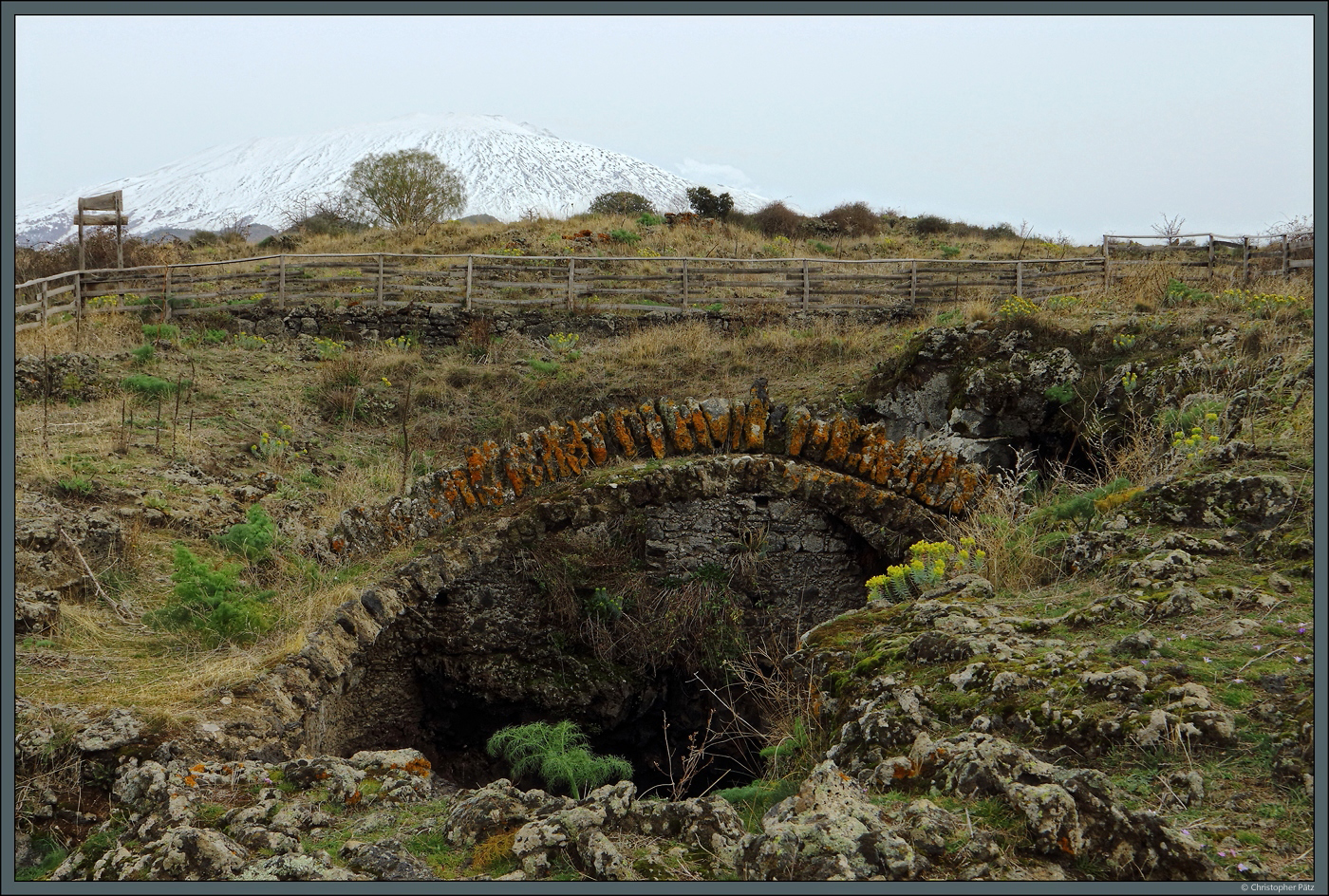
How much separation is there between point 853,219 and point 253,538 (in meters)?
30.5

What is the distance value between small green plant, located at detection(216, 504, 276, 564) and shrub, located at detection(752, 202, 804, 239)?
25769mm

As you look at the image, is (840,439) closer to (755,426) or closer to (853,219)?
(755,426)

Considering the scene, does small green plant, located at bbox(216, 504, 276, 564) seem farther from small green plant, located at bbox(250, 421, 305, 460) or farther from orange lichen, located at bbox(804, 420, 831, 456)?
orange lichen, located at bbox(804, 420, 831, 456)

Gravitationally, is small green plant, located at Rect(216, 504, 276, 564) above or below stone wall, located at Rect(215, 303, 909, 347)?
below

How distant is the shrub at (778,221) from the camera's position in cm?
3083

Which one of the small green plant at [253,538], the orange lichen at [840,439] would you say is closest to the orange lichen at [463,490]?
the small green plant at [253,538]

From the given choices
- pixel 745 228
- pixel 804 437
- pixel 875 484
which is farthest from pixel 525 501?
pixel 745 228

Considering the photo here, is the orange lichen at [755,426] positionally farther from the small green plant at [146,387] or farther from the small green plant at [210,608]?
the small green plant at [146,387]

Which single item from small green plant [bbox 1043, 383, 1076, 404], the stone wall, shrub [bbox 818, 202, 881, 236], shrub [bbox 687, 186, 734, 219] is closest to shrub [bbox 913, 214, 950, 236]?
shrub [bbox 818, 202, 881, 236]

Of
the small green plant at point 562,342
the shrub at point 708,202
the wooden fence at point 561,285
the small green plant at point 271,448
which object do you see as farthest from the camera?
→ the shrub at point 708,202

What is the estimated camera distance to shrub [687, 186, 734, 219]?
32750 millimetres

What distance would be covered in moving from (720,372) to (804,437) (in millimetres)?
5388

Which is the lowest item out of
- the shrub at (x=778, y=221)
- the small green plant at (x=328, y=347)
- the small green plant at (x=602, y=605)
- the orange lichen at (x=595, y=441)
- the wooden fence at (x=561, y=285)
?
the small green plant at (x=602, y=605)

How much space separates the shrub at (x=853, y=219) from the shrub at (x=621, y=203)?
7.27 meters
